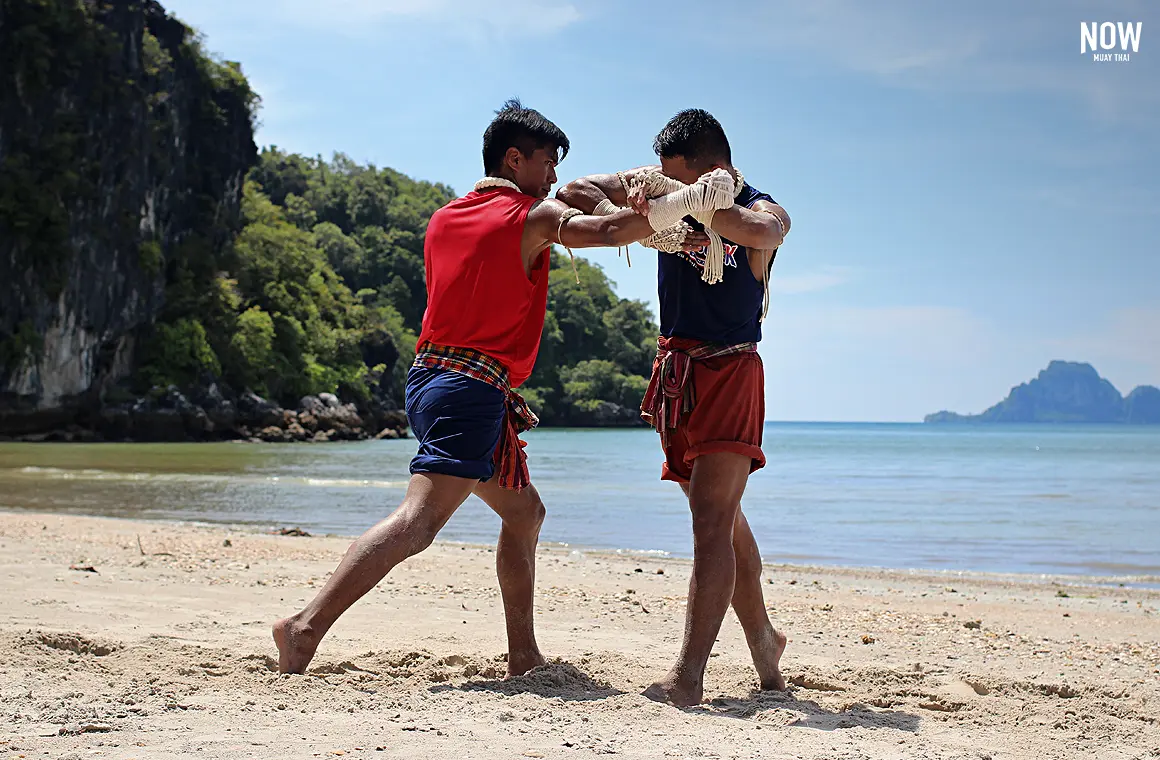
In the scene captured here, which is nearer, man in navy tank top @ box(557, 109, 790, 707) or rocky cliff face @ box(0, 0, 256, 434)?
man in navy tank top @ box(557, 109, 790, 707)

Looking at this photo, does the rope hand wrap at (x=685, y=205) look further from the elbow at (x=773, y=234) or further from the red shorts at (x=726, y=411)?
the red shorts at (x=726, y=411)

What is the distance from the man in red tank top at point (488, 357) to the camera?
3.24 metres

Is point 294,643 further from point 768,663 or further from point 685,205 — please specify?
point 685,205

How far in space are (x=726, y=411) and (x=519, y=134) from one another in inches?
46.4

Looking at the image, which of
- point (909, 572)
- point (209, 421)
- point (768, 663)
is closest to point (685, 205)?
point (768, 663)

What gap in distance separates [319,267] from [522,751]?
226 feet

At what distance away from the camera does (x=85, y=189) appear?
4222cm

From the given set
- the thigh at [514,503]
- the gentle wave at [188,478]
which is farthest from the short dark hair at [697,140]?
the gentle wave at [188,478]

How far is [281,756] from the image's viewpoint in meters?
2.40

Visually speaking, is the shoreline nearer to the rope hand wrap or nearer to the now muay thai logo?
the now muay thai logo

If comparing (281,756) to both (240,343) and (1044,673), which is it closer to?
(1044,673)

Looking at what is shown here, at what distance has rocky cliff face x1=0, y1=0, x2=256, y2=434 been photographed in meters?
39.9

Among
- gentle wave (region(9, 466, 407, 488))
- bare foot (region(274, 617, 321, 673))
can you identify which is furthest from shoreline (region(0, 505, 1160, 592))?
gentle wave (region(9, 466, 407, 488))

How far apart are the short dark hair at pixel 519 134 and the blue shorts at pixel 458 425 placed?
0.81 m
